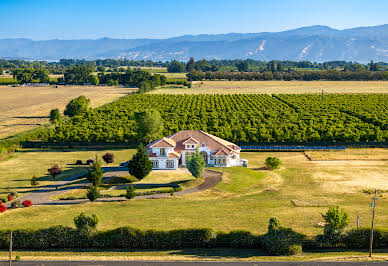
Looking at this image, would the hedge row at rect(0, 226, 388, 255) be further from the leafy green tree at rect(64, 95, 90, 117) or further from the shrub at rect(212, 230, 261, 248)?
the leafy green tree at rect(64, 95, 90, 117)

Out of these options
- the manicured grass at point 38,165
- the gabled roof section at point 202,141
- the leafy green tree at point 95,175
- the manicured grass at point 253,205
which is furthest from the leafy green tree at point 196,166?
the manicured grass at point 38,165

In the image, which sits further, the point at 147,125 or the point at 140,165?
the point at 147,125

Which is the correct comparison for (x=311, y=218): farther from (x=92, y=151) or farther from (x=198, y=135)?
(x=92, y=151)

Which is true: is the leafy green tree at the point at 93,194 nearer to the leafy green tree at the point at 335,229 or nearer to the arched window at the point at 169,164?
the arched window at the point at 169,164

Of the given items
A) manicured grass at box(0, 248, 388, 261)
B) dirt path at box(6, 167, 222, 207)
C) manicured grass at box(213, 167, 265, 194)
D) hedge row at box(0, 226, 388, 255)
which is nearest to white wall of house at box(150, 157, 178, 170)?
dirt path at box(6, 167, 222, 207)

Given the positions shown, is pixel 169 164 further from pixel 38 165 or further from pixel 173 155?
pixel 38 165

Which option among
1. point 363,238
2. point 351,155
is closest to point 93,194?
point 363,238
